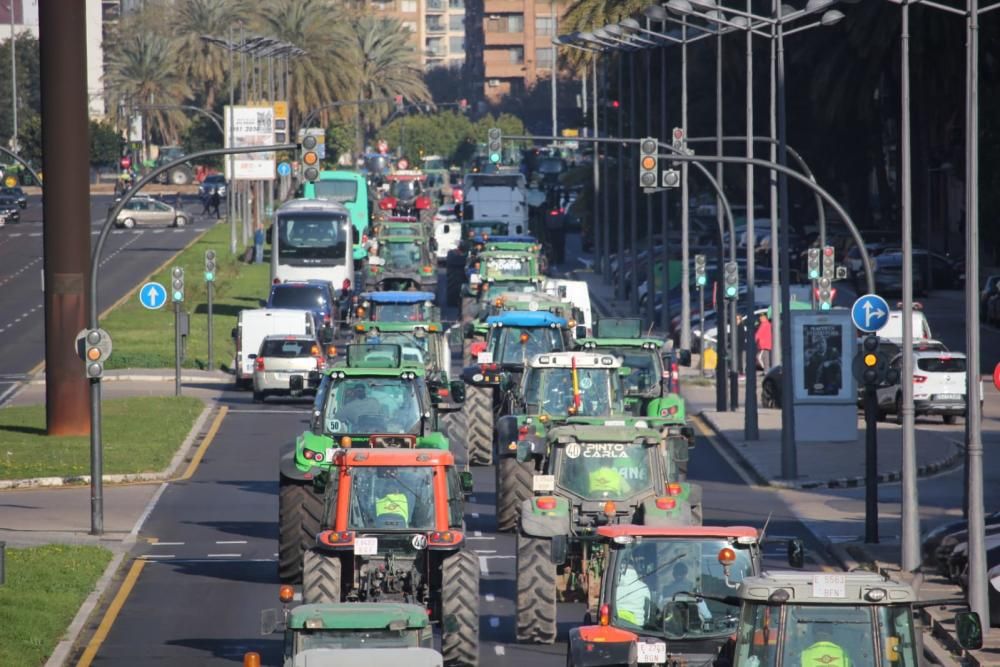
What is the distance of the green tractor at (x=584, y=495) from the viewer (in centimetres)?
1969

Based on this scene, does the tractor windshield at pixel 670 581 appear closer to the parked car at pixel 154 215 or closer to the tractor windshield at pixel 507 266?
the tractor windshield at pixel 507 266

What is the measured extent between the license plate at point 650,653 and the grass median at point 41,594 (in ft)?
25.7

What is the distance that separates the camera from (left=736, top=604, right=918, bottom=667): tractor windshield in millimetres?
12094

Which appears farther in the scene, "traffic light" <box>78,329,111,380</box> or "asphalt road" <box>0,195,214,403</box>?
"asphalt road" <box>0,195,214,403</box>

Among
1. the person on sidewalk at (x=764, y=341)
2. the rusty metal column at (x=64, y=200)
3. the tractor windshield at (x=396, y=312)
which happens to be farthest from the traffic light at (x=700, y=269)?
the rusty metal column at (x=64, y=200)

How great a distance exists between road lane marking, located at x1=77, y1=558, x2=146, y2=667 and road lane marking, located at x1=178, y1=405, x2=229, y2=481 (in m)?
9.19

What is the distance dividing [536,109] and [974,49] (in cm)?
15556

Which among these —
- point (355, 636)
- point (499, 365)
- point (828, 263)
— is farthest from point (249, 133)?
point (355, 636)

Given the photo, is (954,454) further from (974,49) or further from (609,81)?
(609,81)

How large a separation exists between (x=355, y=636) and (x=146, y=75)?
118m

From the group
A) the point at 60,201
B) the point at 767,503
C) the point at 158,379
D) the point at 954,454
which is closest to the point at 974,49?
the point at 767,503

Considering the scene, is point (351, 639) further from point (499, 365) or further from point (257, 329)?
point (257, 329)

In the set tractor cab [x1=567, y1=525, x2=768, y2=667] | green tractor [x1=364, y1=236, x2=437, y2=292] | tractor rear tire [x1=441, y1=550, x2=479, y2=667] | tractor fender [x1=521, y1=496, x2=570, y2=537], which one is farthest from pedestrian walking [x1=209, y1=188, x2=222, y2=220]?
tractor cab [x1=567, y1=525, x2=768, y2=667]

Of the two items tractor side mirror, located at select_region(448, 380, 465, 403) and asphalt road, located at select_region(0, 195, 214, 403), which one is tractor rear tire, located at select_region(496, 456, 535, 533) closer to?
tractor side mirror, located at select_region(448, 380, 465, 403)
